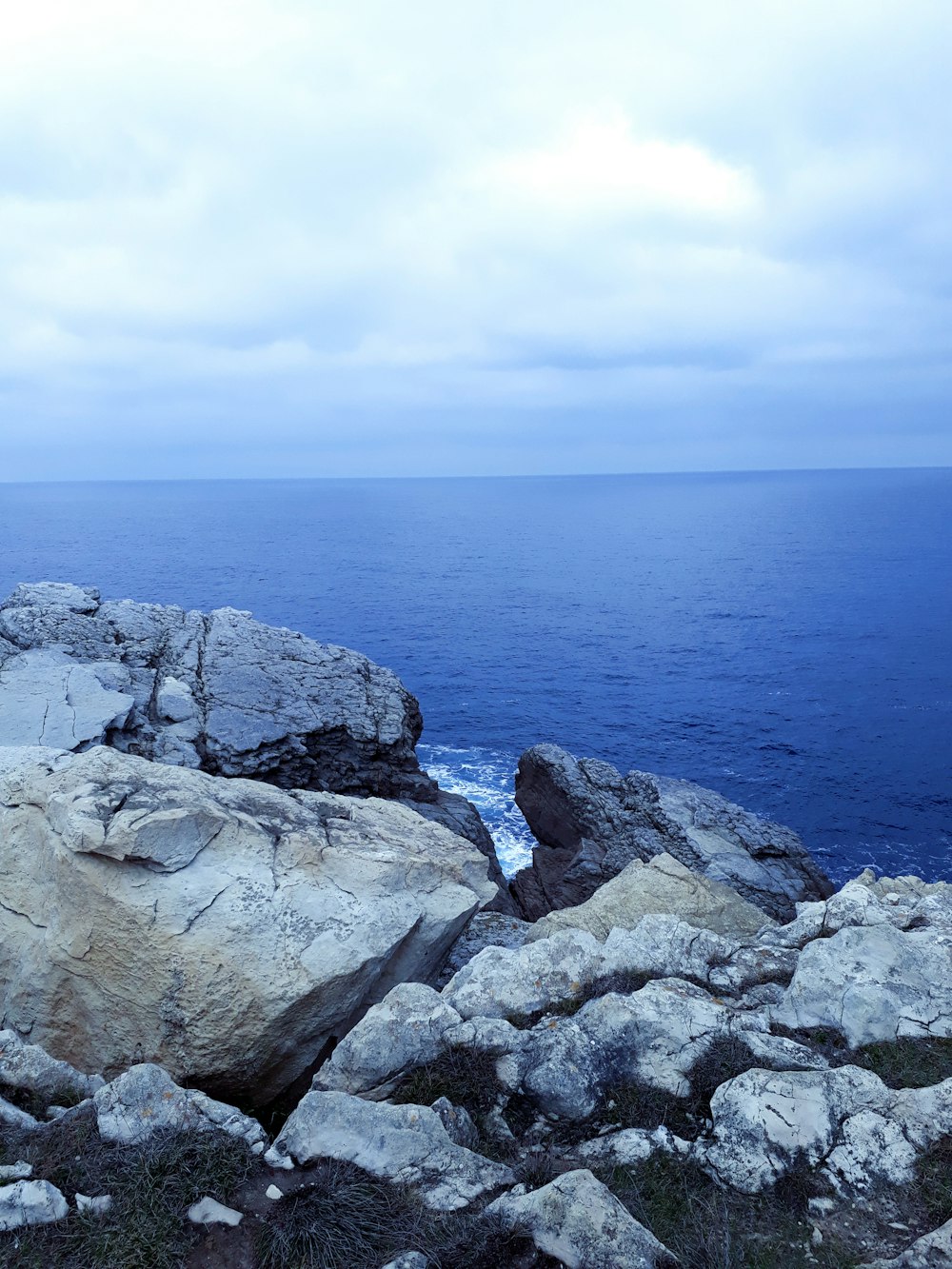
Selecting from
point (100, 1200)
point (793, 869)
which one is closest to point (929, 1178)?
point (100, 1200)

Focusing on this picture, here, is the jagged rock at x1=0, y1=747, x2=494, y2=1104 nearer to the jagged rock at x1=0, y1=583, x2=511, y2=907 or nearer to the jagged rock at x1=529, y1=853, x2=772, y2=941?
the jagged rock at x1=529, y1=853, x2=772, y2=941

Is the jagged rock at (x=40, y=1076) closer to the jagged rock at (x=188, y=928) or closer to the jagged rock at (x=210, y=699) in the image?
the jagged rock at (x=188, y=928)

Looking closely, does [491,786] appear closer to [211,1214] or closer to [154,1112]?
[154,1112]

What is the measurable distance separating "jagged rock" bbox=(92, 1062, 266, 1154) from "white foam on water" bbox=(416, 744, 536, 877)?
26729mm

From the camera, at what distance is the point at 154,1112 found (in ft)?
29.0

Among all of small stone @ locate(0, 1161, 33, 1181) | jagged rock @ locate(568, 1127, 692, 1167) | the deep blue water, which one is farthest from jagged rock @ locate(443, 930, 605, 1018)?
the deep blue water

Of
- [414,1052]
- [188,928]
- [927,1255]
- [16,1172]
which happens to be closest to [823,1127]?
[927,1255]

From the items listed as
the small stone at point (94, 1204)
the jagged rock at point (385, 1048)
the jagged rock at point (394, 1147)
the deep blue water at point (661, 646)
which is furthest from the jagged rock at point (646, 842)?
the small stone at point (94, 1204)

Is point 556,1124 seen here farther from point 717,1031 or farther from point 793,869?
point 793,869

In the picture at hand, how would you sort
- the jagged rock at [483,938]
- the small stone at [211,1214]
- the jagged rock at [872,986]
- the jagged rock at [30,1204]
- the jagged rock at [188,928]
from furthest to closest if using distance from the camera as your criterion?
1. the jagged rock at [483,938]
2. the jagged rock at [188,928]
3. the jagged rock at [872,986]
4. the small stone at [211,1214]
5. the jagged rock at [30,1204]

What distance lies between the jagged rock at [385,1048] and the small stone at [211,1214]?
94.2 inches

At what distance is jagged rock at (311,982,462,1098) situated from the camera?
10078mm

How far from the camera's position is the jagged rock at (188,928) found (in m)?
12.1

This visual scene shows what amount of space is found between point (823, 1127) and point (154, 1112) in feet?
25.1
